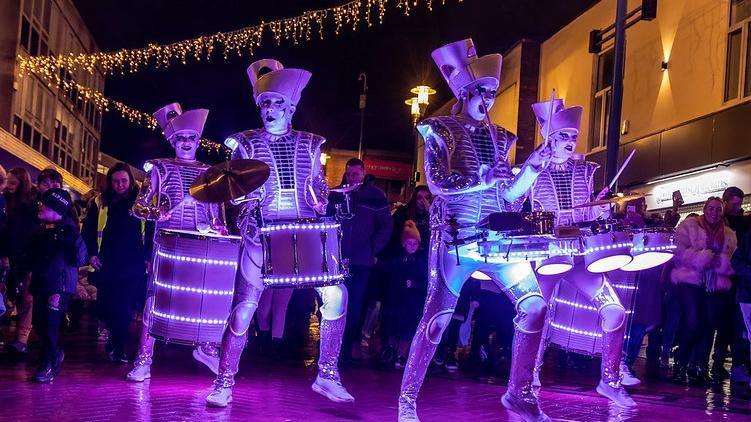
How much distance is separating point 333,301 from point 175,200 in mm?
2007

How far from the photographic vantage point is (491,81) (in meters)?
6.05

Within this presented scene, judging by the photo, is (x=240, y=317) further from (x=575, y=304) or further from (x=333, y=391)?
(x=575, y=304)

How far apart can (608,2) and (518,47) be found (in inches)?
198

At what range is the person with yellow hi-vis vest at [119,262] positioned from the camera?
8.77m

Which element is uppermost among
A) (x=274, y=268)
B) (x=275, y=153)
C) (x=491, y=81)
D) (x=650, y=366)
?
(x=491, y=81)

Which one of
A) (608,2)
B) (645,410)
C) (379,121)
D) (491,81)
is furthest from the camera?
(379,121)

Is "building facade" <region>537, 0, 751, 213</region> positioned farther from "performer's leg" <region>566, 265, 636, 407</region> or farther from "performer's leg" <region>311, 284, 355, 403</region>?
"performer's leg" <region>311, 284, 355, 403</region>

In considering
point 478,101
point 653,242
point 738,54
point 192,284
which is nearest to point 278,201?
point 192,284

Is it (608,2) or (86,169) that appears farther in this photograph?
(86,169)

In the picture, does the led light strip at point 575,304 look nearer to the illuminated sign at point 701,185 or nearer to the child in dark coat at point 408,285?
the child in dark coat at point 408,285

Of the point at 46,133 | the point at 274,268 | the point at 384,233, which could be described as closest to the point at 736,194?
the point at 384,233

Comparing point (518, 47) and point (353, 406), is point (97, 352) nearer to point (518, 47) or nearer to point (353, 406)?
point (353, 406)

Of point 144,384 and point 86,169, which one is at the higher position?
point 86,169

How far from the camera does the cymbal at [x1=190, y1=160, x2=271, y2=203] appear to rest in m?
6.03
